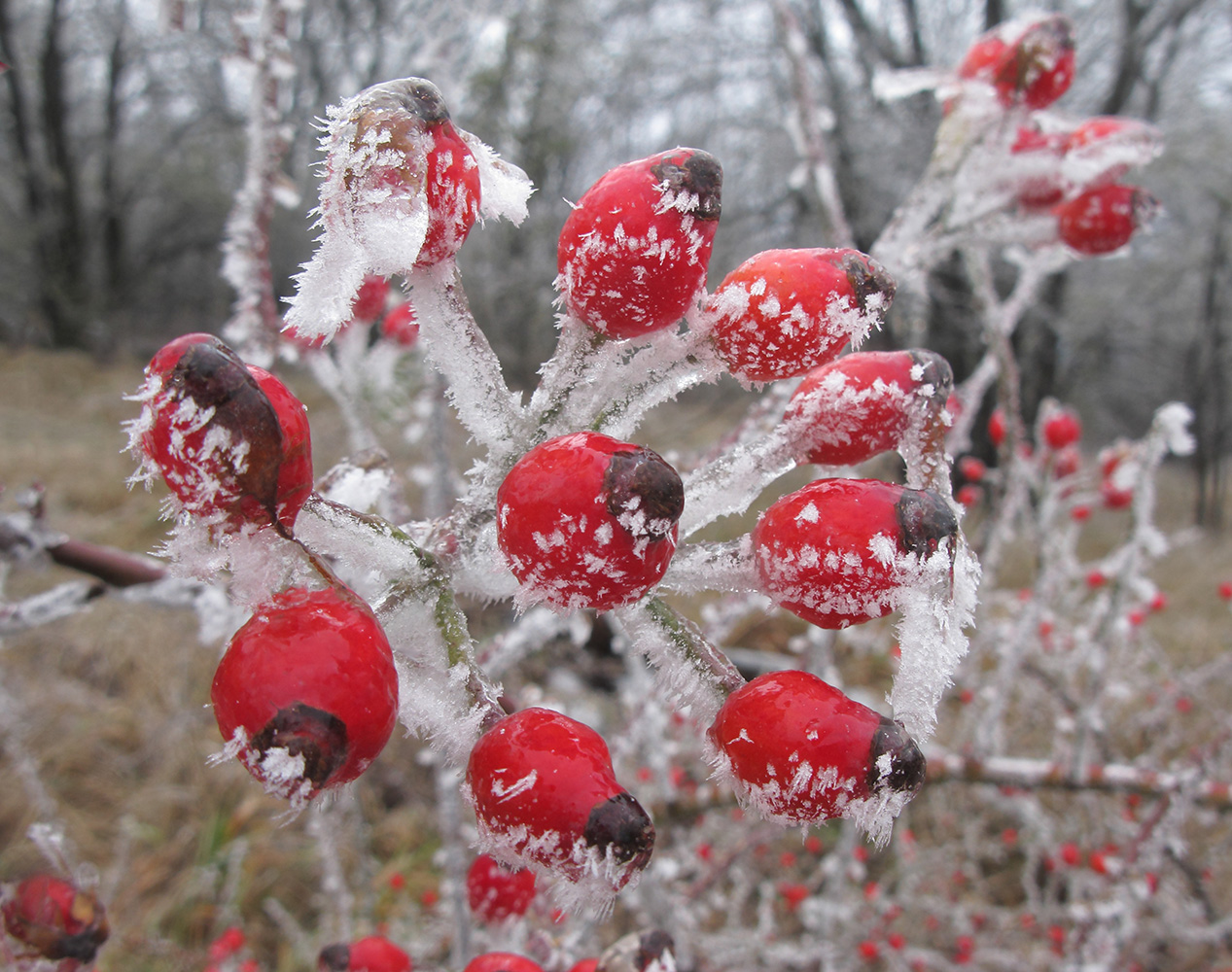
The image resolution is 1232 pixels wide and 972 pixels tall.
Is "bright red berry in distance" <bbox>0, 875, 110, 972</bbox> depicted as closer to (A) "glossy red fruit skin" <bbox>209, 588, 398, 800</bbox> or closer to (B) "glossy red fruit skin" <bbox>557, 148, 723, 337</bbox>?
(A) "glossy red fruit skin" <bbox>209, 588, 398, 800</bbox>

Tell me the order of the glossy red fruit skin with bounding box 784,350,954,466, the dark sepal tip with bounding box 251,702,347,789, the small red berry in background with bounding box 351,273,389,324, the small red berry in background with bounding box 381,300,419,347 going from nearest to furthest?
the dark sepal tip with bounding box 251,702,347,789, the glossy red fruit skin with bounding box 784,350,954,466, the small red berry in background with bounding box 351,273,389,324, the small red berry in background with bounding box 381,300,419,347

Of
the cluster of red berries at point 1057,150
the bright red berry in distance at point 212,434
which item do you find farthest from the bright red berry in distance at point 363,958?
the cluster of red berries at point 1057,150

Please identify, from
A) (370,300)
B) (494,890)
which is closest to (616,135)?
(370,300)

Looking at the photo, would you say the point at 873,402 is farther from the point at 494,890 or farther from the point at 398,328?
the point at 398,328

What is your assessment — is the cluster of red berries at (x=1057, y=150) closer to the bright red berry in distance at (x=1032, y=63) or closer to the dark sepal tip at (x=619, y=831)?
the bright red berry in distance at (x=1032, y=63)

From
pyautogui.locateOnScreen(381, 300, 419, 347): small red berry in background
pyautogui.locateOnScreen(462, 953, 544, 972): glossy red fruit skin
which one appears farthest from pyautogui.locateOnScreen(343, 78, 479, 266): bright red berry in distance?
pyautogui.locateOnScreen(381, 300, 419, 347): small red berry in background

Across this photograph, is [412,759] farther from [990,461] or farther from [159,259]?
[159,259]
